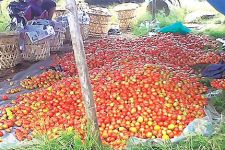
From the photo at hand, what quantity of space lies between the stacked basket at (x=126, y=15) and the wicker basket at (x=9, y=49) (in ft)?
20.1

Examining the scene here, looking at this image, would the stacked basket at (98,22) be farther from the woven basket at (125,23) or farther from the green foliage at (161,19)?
the woven basket at (125,23)

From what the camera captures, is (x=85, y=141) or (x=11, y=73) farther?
(x=11, y=73)

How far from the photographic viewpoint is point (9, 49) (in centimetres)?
722

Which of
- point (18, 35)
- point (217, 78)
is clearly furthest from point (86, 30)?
point (217, 78)

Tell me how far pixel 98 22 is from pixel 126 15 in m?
2.06

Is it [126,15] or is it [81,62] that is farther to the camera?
A: [126,15]

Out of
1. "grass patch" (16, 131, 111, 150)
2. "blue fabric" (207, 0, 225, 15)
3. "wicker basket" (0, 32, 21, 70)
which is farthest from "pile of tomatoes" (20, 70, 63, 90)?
"blue fabric" (207, 0, 225, 15)

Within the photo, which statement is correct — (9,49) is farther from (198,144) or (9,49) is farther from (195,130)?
(198,144)

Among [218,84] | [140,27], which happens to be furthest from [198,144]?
[140,27]

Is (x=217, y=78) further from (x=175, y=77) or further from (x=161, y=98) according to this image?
(x=161, y=98)

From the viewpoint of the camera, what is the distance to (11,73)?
6910mm

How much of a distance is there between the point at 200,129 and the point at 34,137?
4.95 feet

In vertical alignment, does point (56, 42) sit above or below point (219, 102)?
above

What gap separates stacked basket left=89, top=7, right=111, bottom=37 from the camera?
11.2 meters
